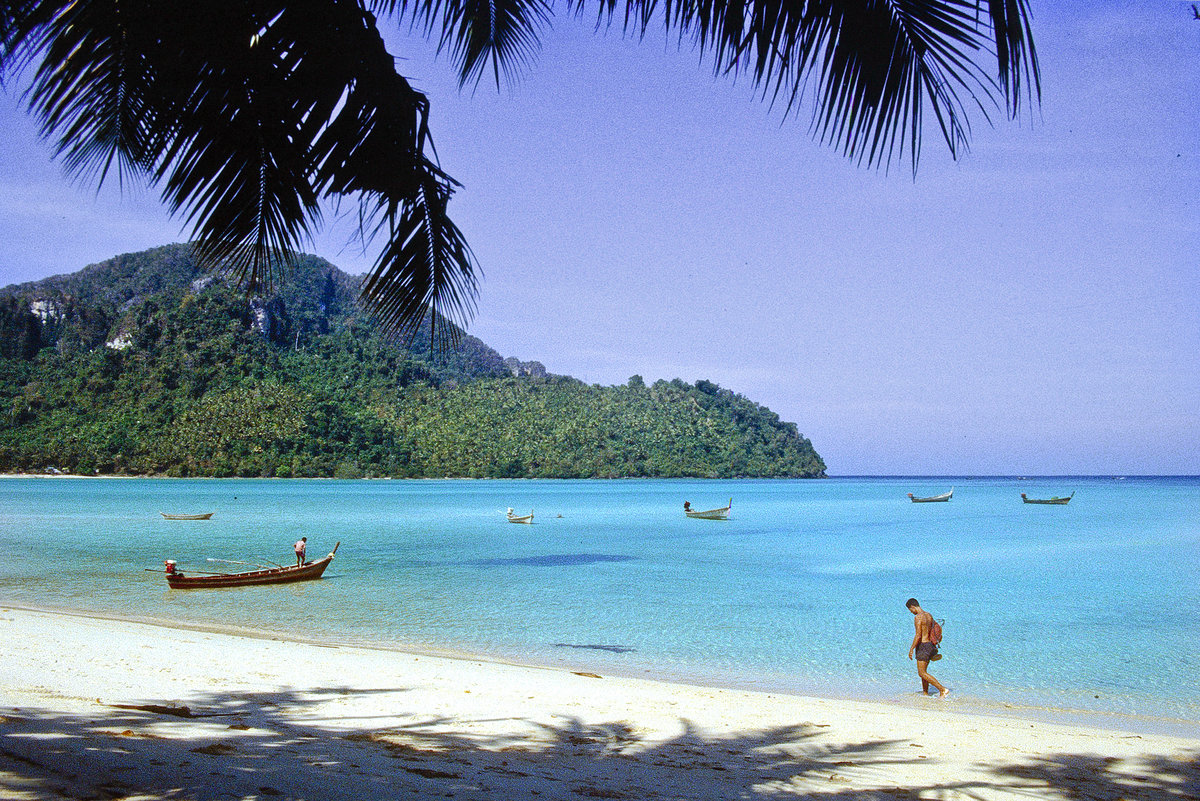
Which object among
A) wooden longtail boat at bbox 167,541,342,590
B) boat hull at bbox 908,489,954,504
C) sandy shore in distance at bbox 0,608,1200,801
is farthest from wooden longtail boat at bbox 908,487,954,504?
sandy shore in distance at bbox 0,608,1200,801

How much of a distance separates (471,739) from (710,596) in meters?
13.2

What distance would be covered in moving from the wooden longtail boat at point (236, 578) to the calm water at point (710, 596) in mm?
273

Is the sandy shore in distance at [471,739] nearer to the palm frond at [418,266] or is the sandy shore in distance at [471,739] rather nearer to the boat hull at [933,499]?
the palm frond at [418,266]

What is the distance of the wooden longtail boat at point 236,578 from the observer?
54.0ft

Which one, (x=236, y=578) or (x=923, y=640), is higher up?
(x=923, y=640)

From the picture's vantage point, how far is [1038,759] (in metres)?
6.36

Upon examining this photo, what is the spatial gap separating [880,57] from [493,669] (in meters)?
9.28

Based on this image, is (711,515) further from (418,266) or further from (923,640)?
(418,266)

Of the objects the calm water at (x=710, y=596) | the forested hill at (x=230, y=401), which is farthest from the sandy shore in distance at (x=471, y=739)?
the forested hill at (x=230, y=401)

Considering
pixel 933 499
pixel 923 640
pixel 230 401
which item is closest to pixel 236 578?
pixel 923 640

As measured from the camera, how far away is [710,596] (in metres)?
18.4

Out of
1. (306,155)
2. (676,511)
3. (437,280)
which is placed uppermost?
(306,155)

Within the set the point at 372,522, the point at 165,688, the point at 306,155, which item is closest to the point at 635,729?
the point at 165,688

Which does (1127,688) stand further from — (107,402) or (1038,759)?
(107,402)
